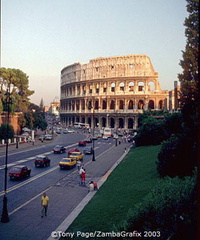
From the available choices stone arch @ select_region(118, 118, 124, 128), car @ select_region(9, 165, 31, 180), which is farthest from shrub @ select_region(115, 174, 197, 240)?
stone arch @ select_region(118, 118, 124, 128)

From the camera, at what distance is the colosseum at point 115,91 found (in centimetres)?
8819

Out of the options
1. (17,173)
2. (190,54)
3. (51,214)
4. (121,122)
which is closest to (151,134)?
(190,54)

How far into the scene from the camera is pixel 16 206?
15398 mm

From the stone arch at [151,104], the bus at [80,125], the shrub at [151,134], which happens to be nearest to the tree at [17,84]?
the shrub at [151,134]

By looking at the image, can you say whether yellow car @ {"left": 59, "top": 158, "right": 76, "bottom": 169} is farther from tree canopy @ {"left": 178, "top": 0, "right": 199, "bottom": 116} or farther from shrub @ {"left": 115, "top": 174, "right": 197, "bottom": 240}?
shrub @ {"left": 115, "top": 174, "right": 197, "bottom": 240}

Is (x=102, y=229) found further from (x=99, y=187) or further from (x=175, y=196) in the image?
(x=99, y=187)

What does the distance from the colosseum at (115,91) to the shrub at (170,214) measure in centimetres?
A: 7424

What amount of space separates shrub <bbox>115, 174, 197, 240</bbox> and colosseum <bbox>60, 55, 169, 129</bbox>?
244ft

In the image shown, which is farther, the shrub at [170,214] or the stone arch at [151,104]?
the stone arch at [151,104]

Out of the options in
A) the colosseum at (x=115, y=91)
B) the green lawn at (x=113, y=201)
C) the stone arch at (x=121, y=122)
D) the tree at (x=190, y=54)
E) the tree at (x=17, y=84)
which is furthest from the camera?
the stone arch at (x=121, y=122)

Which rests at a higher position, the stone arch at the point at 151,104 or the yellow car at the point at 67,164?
the stone arch at the point at 151,104

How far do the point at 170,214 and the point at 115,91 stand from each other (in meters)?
84.4

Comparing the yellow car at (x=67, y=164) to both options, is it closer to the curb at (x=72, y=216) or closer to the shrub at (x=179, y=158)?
the curb at (x=72, y=216)

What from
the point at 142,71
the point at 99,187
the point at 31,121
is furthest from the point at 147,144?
the point at 142,71
